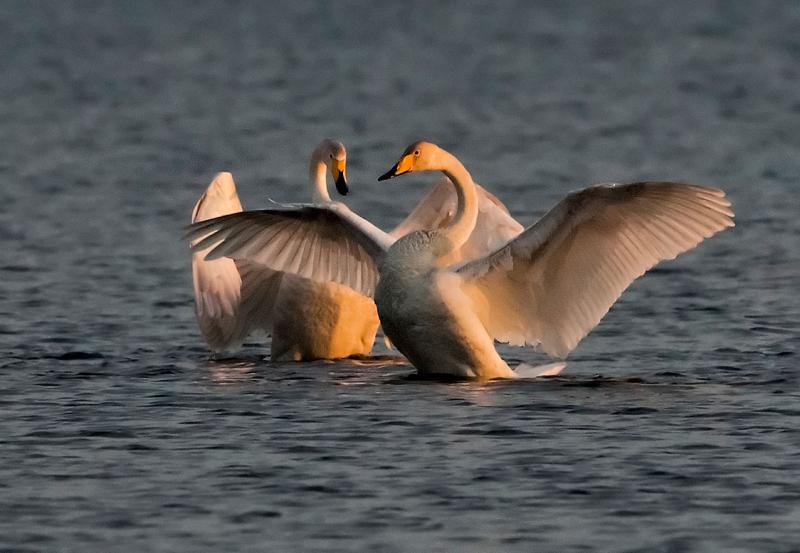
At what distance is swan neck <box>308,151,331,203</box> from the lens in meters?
13.5

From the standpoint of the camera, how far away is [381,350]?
1416 cm

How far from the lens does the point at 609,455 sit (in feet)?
32.7

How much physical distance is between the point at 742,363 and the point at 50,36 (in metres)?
25.6

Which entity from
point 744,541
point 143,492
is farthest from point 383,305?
point 744,541

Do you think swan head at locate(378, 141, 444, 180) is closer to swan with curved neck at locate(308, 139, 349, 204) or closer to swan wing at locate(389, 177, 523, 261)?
swan wing at locate(389, 177, 523, 261)

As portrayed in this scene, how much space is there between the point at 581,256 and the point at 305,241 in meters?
1.78

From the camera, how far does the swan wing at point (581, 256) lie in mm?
11516

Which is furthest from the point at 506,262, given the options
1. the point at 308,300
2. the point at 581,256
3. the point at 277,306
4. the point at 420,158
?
the point at 277,306

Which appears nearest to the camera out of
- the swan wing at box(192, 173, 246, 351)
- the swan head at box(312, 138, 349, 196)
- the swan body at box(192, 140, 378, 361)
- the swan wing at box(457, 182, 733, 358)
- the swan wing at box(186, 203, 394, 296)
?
the swan wing at box(457, 182, 733, 358)

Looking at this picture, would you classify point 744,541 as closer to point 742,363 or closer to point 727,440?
point 727,440

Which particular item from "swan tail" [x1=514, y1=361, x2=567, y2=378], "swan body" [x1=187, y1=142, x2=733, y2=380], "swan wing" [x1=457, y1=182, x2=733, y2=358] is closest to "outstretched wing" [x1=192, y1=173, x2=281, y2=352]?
"swan body" [x1=187, y1=142, x2=733, y2=380]

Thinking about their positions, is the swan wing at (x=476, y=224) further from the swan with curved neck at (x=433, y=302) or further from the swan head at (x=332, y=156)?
the swan with curved neck at (x=433, y=302)

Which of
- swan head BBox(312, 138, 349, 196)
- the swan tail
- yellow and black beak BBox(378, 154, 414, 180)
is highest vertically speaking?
swan head BBox(312, 138, 349, 196)

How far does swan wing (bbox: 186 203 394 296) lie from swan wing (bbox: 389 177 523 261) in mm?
456
